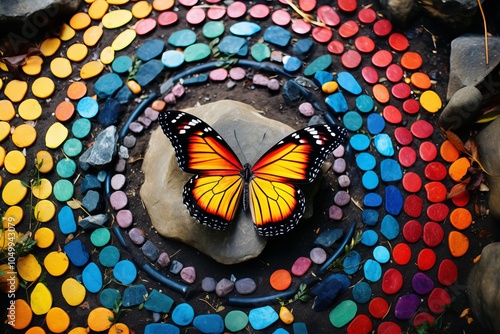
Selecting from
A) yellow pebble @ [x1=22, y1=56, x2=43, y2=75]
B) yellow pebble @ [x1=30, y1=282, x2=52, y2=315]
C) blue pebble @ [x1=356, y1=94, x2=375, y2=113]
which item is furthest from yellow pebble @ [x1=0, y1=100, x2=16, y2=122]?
blue pebble @ [x1=356, y1=94, x2=375, y2=113]

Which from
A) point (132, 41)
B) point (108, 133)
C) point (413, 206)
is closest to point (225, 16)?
point (132, 41)

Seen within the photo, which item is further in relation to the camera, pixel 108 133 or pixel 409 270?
pixel 108 133

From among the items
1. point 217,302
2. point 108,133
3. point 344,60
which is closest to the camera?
point 217,302

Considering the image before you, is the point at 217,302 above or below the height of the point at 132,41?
below

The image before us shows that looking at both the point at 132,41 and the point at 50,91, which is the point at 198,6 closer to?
the point at 132,41

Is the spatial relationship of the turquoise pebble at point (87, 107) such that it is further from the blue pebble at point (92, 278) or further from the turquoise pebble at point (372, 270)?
the turquoise pebble at point (372, 270)

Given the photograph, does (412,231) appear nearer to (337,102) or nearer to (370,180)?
(370,180)

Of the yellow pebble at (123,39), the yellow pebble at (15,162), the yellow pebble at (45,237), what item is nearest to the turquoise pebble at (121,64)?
the yellow pebble at (123,39)
